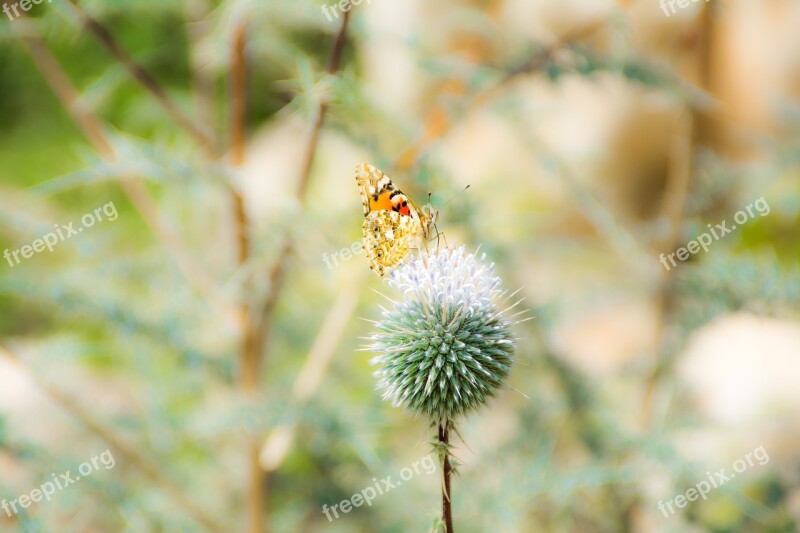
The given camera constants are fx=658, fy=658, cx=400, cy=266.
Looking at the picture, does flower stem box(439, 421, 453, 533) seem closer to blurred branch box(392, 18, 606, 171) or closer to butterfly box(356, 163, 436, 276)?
butterfly box(356, 163, 436, 276)

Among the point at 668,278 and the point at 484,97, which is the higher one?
the point at 484,97

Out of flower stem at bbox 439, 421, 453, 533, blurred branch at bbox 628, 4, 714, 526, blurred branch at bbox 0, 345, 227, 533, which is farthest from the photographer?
blurred branch at bbox 628, 4, 714, 526

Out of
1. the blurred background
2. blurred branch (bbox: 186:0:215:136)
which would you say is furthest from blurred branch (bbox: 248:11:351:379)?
blurred branch (bbox: 186:0:215:136)

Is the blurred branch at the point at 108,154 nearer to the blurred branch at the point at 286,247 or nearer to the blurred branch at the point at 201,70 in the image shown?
the blurred branch at the point at 286,247

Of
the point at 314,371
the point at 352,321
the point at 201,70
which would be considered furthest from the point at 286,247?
the point at 201,70

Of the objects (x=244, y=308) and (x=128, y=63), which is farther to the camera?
(x=244, y=308)

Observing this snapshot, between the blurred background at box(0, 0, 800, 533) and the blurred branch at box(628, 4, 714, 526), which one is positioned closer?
the blurred background at box(0, 0, 800, 533)

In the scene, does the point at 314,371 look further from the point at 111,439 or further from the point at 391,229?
the point at 391,229
